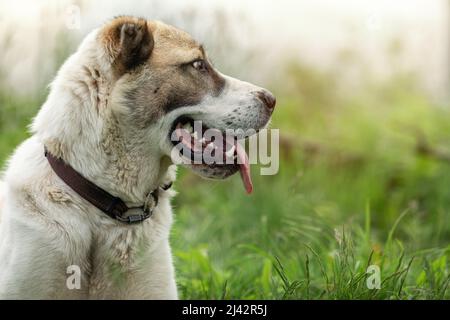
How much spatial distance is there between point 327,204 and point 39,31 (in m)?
2.71

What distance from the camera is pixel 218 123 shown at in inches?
144

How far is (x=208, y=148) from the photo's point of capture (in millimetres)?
3666

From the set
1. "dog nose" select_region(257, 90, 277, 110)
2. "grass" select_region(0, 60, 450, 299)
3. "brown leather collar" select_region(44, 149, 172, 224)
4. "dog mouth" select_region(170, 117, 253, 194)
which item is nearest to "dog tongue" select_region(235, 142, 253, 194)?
"dog mouth" select_region(170, 117, 253, 194)

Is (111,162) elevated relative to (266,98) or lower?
lower

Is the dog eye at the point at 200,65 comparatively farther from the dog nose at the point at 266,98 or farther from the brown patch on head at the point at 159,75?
the dog nose at the point at 266,98

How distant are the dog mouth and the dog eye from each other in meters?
0.26

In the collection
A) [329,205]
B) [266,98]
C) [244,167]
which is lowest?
[329,205]

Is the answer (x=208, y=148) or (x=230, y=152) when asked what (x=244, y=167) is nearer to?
(x=230, y=152)

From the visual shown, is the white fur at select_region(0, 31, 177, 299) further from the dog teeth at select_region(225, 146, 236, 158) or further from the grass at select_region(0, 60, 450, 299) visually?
the grass at select_region(0, 60, 450, 299)

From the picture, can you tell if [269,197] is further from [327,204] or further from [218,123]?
[218,123]

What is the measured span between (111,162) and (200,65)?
25.7 inches

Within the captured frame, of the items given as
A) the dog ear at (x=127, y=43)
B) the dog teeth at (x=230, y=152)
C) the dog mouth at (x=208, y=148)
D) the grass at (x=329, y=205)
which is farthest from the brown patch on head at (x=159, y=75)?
the grass at (x=329, y=205)

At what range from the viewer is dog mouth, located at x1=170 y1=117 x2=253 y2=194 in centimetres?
361

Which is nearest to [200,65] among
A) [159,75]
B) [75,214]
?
[159,75]
